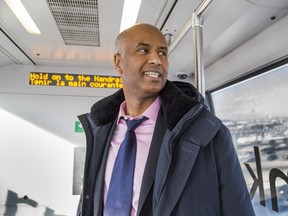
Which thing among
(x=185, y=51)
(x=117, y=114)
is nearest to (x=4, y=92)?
(x=185, y=51)

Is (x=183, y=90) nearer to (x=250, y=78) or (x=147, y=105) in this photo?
(x=147, y=105)

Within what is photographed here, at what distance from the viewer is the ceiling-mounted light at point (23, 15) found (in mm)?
1899

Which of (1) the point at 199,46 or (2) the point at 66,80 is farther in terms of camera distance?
(2) the point at 66,80

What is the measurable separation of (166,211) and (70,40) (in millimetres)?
2279

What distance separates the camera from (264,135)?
95.3 inches

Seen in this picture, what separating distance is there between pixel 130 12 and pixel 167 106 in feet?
4.50

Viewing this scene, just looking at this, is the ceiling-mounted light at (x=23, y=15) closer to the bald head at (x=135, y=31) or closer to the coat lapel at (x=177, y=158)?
the bald head at (x=135, y=31)

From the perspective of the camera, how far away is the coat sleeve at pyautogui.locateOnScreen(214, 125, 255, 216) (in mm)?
765

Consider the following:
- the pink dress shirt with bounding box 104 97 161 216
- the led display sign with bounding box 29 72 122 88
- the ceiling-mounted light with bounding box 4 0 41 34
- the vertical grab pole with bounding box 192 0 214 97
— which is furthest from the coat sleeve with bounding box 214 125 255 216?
the led display sign with bounding box 29 72 122 88

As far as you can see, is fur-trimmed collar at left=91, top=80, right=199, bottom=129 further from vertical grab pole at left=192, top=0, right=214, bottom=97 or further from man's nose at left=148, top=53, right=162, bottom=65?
vertical grab pole at left=192, top=0, right=214, bottom=97

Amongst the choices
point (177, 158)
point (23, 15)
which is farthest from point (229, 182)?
point (23, 15)

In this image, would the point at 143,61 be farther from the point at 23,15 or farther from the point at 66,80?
the point at 66,80

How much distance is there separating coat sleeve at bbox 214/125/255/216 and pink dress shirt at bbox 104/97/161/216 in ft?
0.94

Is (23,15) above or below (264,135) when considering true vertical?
above
